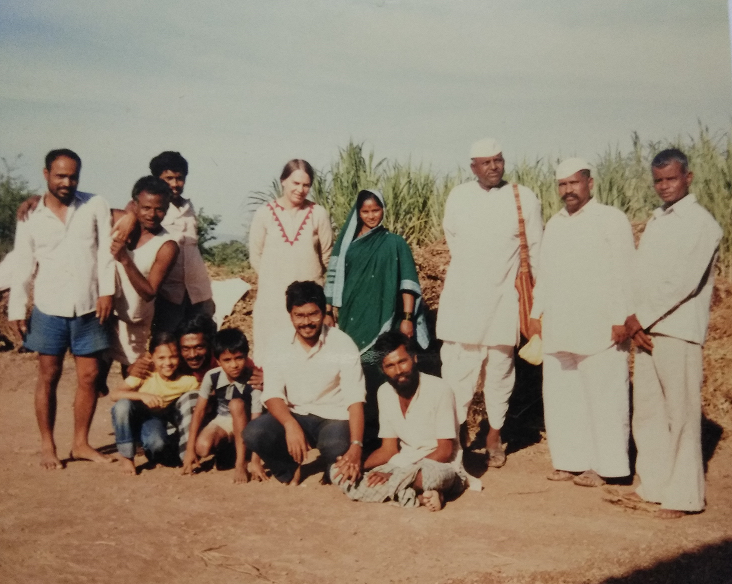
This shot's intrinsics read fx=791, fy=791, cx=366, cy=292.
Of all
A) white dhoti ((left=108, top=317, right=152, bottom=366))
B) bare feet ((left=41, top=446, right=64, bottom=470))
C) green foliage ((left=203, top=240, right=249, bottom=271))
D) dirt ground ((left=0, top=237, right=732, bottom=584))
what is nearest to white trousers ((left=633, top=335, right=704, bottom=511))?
dirt ground ((left=0, top=237, right=732, bottom=584))

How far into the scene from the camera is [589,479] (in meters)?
4.26

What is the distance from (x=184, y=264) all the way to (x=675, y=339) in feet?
9.23

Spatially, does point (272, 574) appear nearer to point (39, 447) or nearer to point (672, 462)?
point (672, 462)

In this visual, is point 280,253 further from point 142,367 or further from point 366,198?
point 142,367

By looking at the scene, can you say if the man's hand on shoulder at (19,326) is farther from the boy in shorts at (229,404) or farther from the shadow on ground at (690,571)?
the shadow on ground at (690,571)


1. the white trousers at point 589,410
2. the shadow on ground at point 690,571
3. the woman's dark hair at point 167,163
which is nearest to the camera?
the shadow on ground at point 690,571

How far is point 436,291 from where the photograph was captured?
5887 millimetres

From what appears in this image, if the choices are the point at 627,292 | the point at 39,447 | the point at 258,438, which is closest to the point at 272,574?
the point at 258,438

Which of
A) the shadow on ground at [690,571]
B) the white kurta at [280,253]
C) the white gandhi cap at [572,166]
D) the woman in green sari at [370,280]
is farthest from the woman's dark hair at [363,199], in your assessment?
the shadow on ground at [690,571]

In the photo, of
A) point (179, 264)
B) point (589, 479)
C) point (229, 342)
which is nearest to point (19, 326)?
point (179, 264)

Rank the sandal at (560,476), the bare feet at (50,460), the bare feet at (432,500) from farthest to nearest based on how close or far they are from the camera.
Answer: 1. the bare feet at (50,460)
2. the sandal at (560,476)
3. the bare feet at (432,500)

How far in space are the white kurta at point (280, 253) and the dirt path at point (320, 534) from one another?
932 mm

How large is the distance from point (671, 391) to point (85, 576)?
8.91 feet

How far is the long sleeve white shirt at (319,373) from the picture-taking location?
14.0ft
